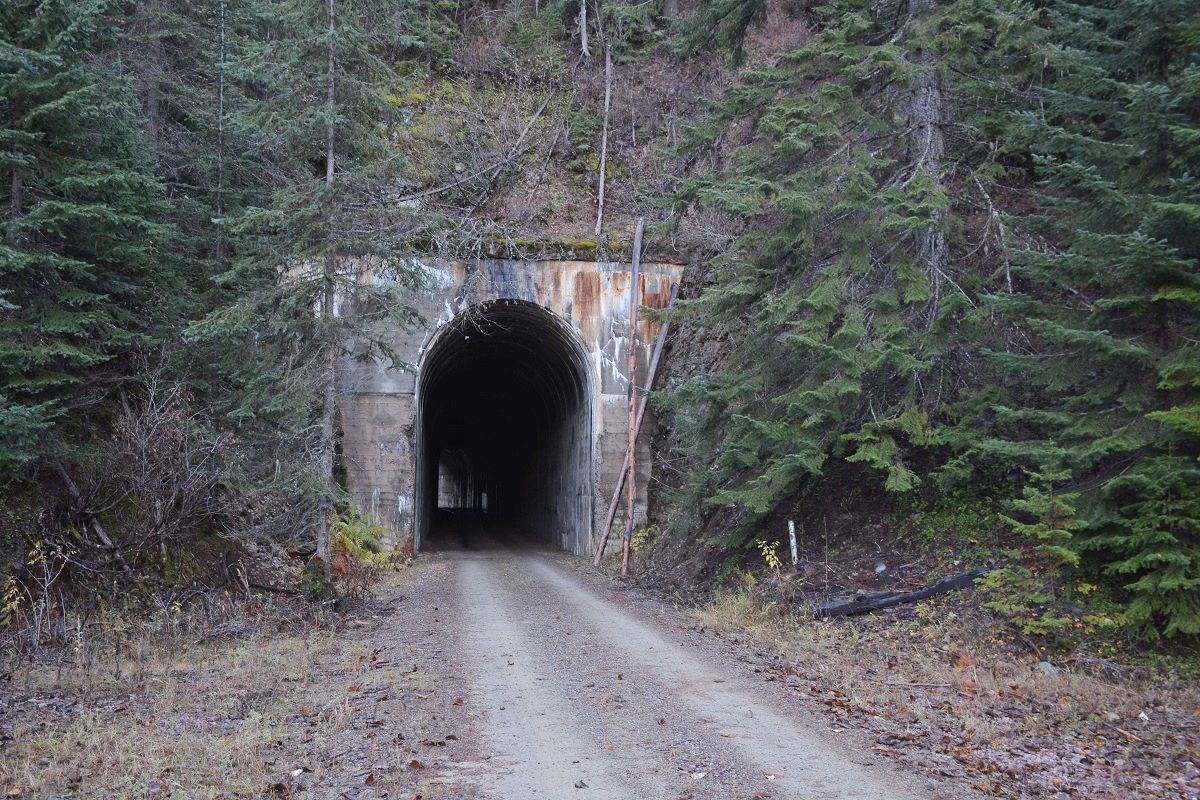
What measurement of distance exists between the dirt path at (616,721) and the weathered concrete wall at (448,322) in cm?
756

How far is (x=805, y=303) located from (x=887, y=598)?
3590 millimetres

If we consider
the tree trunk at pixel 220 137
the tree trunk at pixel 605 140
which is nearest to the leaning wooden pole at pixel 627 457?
the tree trunk at pixel 605 140

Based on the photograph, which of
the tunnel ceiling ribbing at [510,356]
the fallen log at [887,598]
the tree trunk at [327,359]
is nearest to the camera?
the fallen log at [887,598]

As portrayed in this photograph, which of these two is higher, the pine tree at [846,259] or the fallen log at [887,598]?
the pine tree at [846,259]

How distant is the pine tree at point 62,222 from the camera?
10578 millimetres

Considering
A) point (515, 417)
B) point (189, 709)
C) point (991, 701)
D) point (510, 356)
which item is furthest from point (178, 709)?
point (515, 417)

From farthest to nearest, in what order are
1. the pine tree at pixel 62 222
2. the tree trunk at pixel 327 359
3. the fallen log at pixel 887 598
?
the tree trunk at pixel 327 359
the pine tree at pixel 62 222
the fallen log at pixel 887 598

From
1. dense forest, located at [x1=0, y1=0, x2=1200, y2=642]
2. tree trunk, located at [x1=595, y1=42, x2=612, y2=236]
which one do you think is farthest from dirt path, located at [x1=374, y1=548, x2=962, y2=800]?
tree trunk, located at [x1=595, y1=42, x2=612, y2=236]

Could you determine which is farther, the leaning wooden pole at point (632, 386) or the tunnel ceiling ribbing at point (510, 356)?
the tunnel ceiling ribbing at point (510, 356)

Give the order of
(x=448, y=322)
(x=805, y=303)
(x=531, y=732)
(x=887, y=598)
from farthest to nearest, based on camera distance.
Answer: (x=448, y=322) → (x=805, y=303) → (x=887, y=598) → (x=531, y=732)

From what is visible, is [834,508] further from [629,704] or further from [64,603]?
[64,603]

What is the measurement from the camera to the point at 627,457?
730 inches

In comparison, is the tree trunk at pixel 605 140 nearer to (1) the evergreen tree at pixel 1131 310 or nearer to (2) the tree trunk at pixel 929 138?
(2) the tree trunk at pixel 929 138

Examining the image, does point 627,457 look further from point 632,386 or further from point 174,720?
point 174,720
